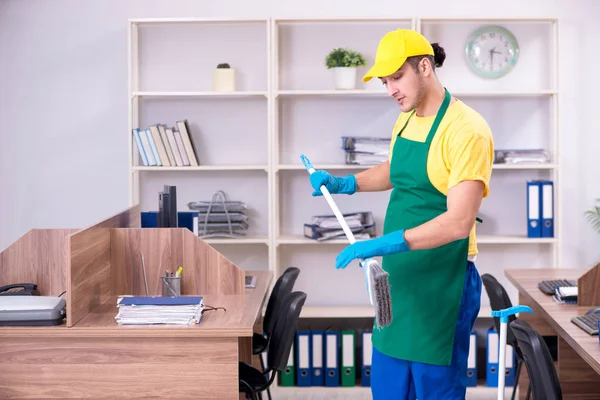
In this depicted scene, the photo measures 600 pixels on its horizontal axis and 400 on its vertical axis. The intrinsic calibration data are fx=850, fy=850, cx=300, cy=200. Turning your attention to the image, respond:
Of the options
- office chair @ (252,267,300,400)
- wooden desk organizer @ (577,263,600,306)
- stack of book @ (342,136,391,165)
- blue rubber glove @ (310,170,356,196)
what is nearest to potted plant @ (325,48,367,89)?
stack of book @ (342,136,391,165)

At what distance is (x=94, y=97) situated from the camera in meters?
5.09

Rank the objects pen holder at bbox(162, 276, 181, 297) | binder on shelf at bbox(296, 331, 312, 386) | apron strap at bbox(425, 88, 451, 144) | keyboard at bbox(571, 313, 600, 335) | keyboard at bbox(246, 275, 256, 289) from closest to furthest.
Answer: apron strap at bbox(425, 88, 451, 144), keyboard at bbox(571, 313, 600, 335), pen holder at bbox(162, 276, 181, 297), keyboard at bbox(246, 275, 256, 289), binder on shelf at bbox(296, 331, 312, 386)

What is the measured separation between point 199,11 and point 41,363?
8.81ft

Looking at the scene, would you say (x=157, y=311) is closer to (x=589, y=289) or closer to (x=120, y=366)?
(x=120, y=366)

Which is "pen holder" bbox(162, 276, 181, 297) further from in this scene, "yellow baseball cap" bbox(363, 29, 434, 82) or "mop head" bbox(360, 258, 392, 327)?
"yellow baseball cap" bbox(363, 29, 434, 82)

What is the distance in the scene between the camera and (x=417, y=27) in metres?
4.73

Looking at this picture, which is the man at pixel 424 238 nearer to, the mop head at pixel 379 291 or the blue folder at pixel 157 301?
the mop head at pixel 379 291

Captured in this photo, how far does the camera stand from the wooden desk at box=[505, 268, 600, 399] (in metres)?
3.04

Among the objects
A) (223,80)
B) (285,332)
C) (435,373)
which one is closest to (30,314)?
(285,332)

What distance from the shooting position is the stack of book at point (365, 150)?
482 cm

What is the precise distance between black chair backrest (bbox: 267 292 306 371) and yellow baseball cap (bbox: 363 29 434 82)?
1.16m

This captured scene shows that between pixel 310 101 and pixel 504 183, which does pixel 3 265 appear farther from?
pixel 504 183

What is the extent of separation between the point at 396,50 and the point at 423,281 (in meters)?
0.70

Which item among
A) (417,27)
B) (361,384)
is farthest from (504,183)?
(361,384)
